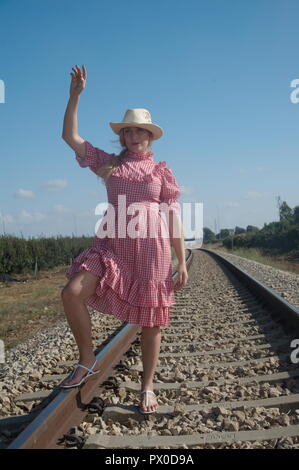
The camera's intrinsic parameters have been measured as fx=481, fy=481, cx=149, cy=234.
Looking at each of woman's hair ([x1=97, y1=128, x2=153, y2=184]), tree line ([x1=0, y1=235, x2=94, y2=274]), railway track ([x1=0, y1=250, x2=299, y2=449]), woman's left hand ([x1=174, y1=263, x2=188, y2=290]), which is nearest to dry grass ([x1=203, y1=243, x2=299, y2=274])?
tree line ([x1=0, y1=235, x2=94, y2=274])

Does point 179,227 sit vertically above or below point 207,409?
above

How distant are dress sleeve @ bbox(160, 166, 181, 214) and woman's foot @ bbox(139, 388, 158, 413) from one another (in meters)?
0.98

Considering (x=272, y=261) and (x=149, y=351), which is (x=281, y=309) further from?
(x=272, y=261)

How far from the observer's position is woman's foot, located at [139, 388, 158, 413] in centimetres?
245

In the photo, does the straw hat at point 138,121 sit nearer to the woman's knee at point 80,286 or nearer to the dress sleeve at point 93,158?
the dress sleeve at point 93,158

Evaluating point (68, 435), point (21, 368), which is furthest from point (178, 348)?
point (68, 435)

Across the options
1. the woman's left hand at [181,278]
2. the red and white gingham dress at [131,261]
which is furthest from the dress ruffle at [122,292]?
the woman's left hand at [181,278]

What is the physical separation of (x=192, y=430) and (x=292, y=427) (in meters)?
0.45

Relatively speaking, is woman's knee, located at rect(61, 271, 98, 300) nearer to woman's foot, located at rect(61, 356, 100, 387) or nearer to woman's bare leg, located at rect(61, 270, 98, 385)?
woman's bare leg, located at rect(61, 270, 98, 385)

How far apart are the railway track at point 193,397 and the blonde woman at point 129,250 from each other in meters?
0.16

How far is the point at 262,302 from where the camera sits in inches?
233

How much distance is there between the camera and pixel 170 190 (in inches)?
105

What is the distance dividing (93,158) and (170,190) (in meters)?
0.46
